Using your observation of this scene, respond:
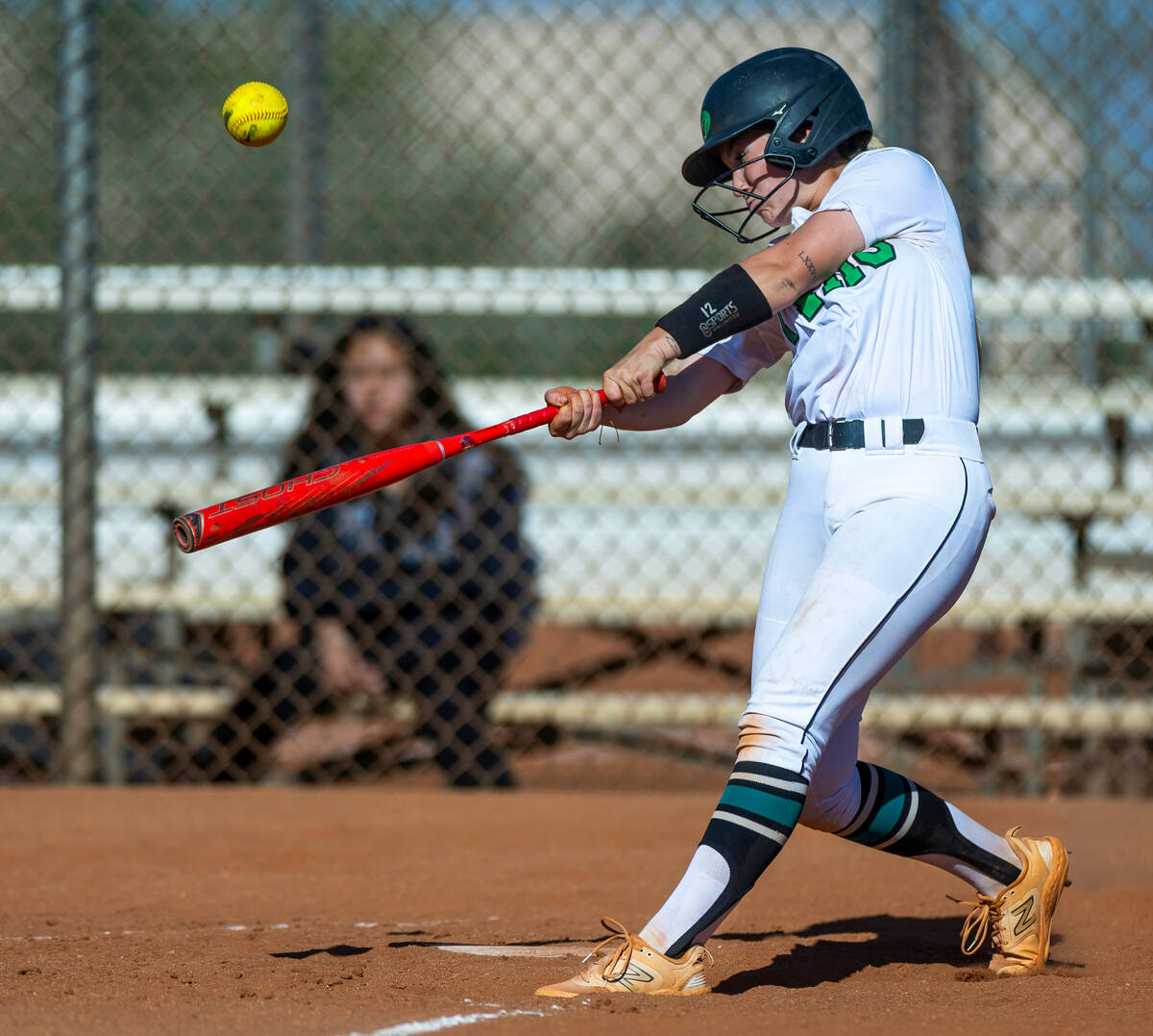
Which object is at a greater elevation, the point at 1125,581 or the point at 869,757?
the point at 1125,581

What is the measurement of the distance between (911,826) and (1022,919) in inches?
10.2

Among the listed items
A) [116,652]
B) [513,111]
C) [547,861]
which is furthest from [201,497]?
[513,111]

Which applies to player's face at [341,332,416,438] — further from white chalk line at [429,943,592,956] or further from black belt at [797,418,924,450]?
black belt at [797,418,924,450]

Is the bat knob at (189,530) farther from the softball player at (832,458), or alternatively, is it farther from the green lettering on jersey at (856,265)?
the green lettering on jersey at (856,265)

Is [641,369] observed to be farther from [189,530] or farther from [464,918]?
[464,918]

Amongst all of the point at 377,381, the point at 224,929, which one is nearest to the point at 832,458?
the point at 224,929

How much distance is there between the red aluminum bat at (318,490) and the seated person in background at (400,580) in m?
2.21

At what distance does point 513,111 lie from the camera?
12812 millimetres

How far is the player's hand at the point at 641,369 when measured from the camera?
7.29 feet

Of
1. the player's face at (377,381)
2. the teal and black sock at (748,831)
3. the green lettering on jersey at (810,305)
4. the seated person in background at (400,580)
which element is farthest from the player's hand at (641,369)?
the player's face at (377,381)

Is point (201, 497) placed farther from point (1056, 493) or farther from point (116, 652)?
point (1056, 493)

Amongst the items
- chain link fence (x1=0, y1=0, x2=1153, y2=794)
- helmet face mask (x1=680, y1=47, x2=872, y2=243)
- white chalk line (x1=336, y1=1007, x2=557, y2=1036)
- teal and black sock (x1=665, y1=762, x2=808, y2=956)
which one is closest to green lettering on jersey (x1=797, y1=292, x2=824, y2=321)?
helmet face mask (x1=680, y1=47, x2=872, y2=243)

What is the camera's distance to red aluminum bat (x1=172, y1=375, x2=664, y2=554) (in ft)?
7.36

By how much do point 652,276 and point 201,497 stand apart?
5.94 ft
